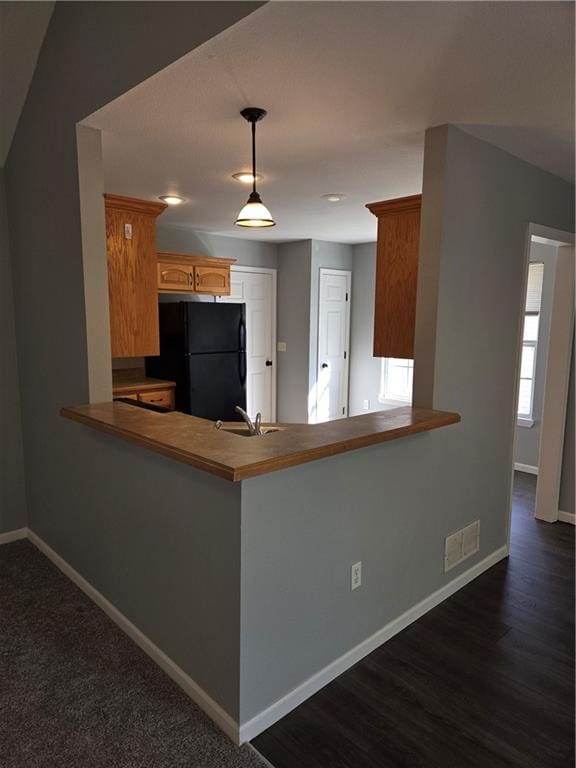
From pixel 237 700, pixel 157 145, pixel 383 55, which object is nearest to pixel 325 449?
pixel 237 700

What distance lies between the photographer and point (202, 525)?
173 cm

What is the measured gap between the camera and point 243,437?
1.78 metres

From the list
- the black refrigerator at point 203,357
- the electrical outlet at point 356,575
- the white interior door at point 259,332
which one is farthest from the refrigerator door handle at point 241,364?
the electrical outlet at point 356,575

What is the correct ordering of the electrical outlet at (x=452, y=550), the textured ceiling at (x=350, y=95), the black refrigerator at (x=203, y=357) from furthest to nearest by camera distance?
the black refrigerator at (x=203, y=357) → the electrical outlet at (x=452, y=550) → the textured ceiling at (x=350, y=95)

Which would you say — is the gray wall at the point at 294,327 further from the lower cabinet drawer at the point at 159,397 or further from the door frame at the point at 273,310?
the lower cabinet drawer at the point at 159,397

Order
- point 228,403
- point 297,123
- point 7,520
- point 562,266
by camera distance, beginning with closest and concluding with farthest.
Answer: point 297,123
point 7,520
point 562,266
point 228,403

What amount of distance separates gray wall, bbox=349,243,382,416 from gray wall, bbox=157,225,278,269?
3.49 feet

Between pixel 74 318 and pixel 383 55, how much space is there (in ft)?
5.82

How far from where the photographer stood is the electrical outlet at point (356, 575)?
2027 millimetres

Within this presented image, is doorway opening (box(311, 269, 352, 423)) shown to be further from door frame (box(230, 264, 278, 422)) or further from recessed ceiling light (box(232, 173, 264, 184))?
recessed ceiling light (box(232, 173, 264, 184))

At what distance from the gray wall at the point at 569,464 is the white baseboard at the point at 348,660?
114 cm

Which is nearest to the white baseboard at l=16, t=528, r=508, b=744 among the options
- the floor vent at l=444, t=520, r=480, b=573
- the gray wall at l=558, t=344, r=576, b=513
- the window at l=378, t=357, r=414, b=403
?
the floor vent at l=444, t=520, r=480, b=573

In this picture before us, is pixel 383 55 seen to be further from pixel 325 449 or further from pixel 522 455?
pixel 522 455

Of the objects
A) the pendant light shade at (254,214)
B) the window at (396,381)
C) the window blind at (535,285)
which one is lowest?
the window at (396,381)
